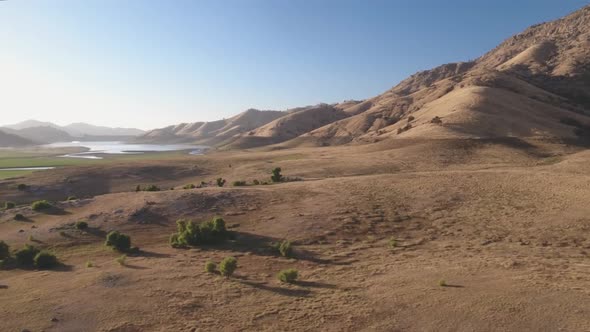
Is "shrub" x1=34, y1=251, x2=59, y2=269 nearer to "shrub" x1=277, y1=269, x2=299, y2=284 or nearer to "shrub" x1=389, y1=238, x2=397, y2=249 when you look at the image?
"shrub" x1=277, y1=269, x2=299, y2=284

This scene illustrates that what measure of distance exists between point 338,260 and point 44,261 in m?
18.3

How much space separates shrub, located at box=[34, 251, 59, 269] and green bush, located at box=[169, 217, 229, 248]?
735 cm

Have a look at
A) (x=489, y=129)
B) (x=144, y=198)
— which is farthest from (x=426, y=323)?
(x=489, y=129)

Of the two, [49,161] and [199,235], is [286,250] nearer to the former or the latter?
[199,235]

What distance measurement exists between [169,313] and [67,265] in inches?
472

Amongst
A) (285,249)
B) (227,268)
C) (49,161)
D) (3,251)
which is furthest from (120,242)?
(49,161)

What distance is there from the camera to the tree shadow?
1952 centimetres

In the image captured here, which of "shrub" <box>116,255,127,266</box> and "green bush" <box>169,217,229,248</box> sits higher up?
"green bush" <box>169,217,229,248</box>

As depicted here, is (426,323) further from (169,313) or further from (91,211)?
(91,211)

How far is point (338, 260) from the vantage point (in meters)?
24.6

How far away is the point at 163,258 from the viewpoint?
85.5 ft

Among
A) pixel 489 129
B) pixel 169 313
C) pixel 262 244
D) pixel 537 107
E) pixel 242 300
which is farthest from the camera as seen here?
pixel 537 107

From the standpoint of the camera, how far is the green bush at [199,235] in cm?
2873

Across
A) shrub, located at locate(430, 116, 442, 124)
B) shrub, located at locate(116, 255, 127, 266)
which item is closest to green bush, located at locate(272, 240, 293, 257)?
Answer: shrub, located at locate(116, 255, 127, 266)
